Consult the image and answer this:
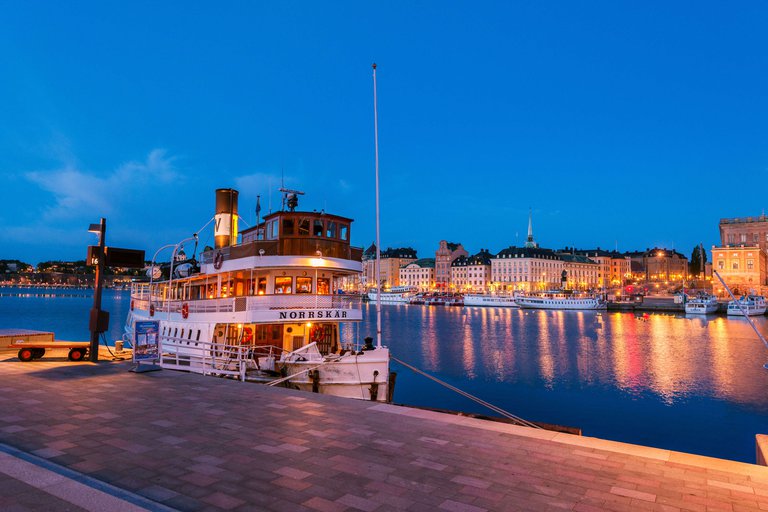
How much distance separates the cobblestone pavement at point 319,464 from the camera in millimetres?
6535

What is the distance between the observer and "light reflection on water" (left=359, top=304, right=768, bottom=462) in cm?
2547

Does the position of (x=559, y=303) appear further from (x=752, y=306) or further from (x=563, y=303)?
(x=752, y=306)

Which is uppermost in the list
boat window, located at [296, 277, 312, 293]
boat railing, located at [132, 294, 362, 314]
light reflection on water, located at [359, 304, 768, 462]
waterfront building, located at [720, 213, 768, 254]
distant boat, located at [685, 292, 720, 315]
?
waterfront building, located at [720, 213, 768, 254]

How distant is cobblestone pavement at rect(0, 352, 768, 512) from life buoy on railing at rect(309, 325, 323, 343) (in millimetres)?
11818

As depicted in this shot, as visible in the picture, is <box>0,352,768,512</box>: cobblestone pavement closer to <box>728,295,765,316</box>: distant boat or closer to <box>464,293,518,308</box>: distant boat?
<box>728,295,765,316</box>: distant boat

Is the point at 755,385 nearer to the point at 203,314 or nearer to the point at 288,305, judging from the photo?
the point at 288,305

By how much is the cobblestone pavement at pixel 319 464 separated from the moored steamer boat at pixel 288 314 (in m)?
7.03

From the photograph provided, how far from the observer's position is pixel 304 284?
82.0 ft

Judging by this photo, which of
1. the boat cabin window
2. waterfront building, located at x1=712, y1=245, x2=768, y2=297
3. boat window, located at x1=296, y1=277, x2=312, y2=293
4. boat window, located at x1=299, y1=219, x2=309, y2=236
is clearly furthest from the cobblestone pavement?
waterfront building, located at x1=712, y1=245, x2=768, y2=297

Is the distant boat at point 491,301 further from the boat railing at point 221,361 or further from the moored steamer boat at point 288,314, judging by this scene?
the boat railing at point 221,361

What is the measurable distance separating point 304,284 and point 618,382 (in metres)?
26.9

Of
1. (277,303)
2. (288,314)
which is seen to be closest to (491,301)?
(277,303)

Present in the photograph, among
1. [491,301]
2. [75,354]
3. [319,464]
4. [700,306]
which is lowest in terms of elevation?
[700,306]

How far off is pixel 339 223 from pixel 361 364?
26.3 feet
